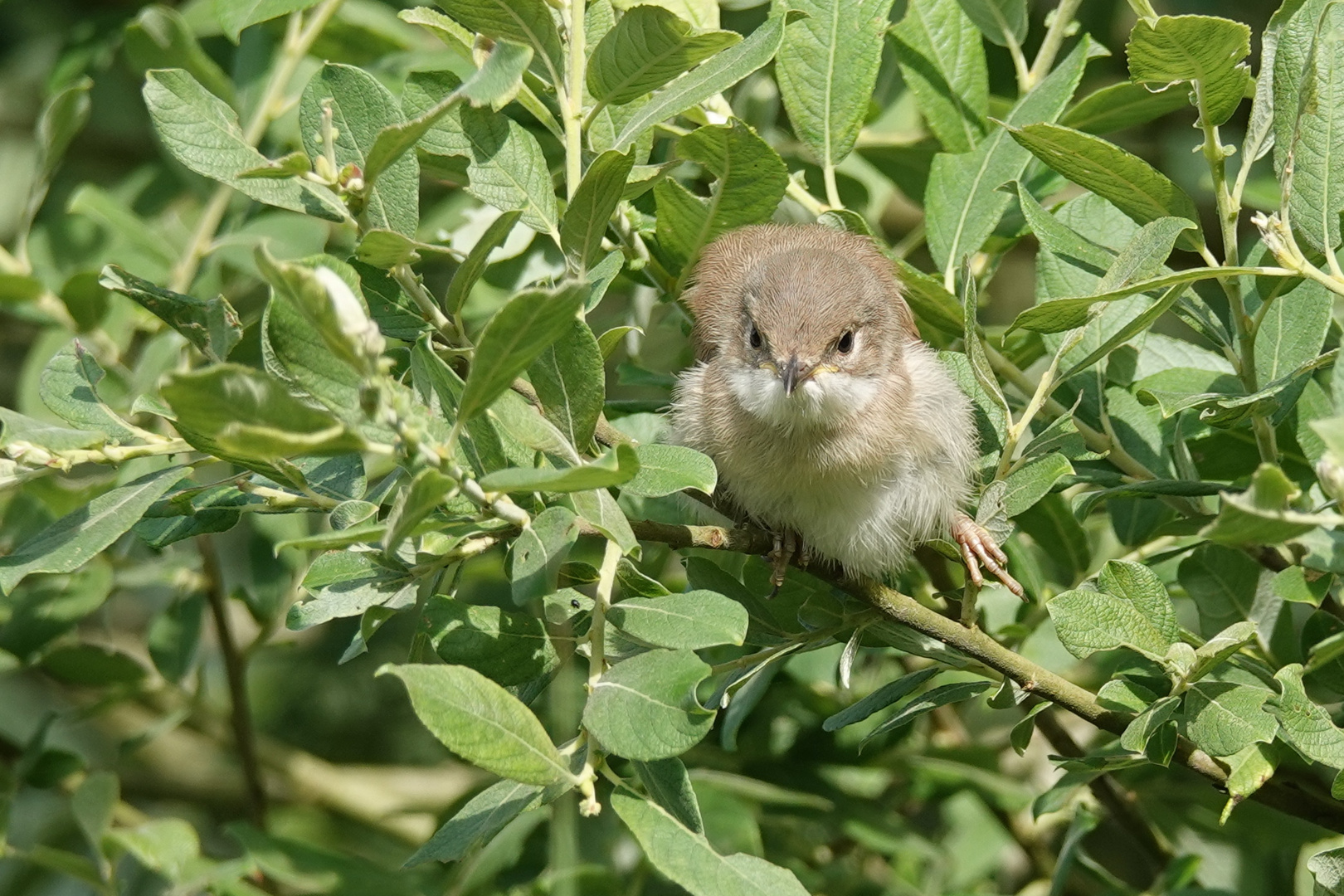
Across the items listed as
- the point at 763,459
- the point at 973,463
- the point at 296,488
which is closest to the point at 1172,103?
the point at 973,463

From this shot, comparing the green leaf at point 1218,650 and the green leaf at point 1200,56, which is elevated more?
the green leaf at point 1200,56

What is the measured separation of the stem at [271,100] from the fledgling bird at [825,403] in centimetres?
134

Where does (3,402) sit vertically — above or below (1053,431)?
below

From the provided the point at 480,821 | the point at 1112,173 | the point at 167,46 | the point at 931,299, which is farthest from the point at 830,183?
the point at 167,46

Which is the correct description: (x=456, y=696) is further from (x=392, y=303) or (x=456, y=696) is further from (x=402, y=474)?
(x=392, y=303)

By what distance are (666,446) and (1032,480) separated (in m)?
0.65

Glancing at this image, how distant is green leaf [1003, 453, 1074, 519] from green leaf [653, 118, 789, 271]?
2.39 ft

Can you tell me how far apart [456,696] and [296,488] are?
0.65 meters

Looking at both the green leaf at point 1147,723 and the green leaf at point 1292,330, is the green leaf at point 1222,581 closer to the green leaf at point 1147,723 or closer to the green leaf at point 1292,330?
the green leaf at point 1292,330

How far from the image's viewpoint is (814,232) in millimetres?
3381

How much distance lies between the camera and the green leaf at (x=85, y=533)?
2031 mm

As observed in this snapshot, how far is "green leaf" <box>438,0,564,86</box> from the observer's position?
7.06 feet

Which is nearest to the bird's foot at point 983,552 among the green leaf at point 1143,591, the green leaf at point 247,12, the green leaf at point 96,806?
the green leaf at point 1143,591

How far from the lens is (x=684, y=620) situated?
6.47ft
